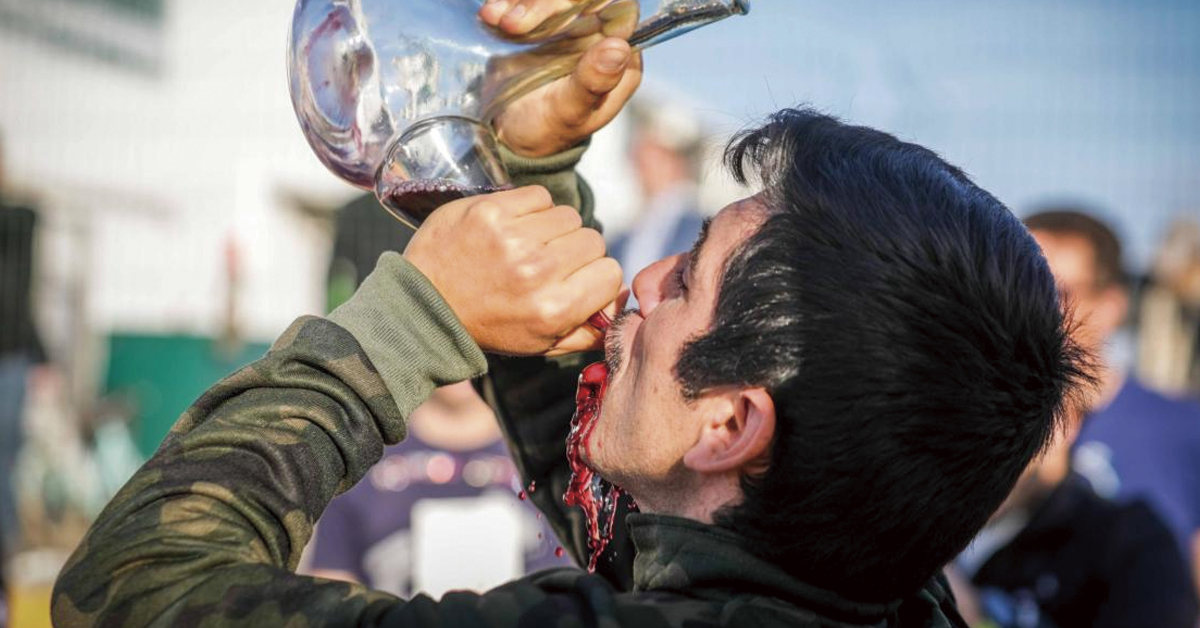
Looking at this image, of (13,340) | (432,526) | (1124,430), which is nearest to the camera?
(432,526)

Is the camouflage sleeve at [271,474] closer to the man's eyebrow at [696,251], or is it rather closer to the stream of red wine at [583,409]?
the stream of red wine at [583,409]

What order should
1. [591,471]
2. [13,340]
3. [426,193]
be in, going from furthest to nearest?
[13,340] < [591,471] < [426,193]

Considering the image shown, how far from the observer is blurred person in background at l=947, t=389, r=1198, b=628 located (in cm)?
308

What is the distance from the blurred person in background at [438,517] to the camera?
3982 mm

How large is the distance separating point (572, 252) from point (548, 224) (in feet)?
0.13

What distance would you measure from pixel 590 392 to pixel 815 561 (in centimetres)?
37

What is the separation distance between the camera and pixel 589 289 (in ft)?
4.57

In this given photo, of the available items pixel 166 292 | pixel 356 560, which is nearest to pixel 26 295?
pixel 166 292

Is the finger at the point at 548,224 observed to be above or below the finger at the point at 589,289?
above

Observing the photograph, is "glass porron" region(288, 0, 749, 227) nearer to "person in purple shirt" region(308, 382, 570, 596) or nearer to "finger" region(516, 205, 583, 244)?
"finger" region(516, 205, 583, 244)

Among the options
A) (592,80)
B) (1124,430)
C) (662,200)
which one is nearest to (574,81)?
(592,80)

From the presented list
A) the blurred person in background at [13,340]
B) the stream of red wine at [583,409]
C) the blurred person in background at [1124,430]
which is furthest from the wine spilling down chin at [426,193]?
the blurred person in background at [13,340]

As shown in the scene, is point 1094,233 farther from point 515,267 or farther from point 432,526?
point 515,267

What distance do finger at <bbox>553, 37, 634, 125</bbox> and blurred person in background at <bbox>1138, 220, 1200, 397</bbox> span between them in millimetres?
6054
